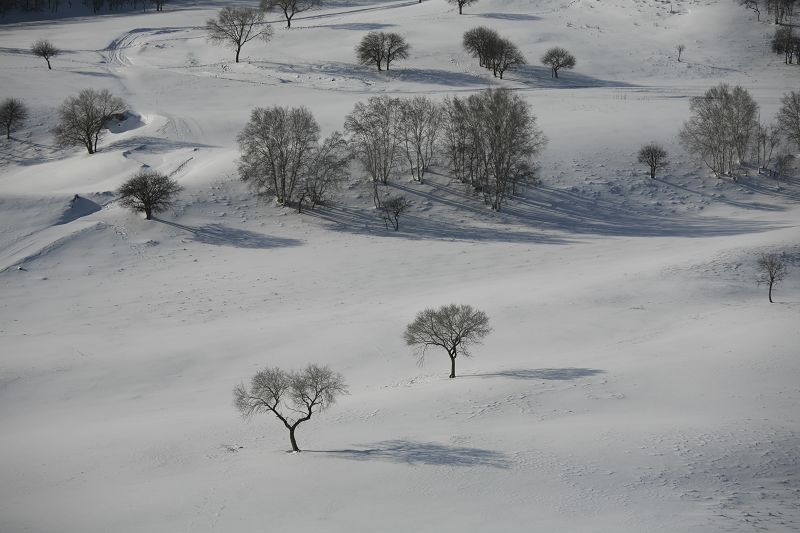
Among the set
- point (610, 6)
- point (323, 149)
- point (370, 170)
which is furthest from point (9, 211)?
point (610, 6)

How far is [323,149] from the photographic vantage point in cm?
5775

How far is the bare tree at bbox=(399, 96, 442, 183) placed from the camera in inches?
2405

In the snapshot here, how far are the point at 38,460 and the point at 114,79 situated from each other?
75348 millimetres

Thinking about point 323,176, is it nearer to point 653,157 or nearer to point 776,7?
point 653,157

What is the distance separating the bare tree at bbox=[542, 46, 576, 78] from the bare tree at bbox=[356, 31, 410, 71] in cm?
1897

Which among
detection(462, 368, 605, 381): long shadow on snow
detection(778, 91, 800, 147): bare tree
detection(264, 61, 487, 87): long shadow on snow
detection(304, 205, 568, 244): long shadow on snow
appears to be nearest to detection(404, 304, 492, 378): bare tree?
detection(462, 368, 605, 381): long shadow on snow

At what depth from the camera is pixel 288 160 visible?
57.2 meters

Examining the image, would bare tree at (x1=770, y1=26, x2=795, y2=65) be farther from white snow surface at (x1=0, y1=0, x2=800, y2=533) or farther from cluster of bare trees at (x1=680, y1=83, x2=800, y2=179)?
cluster of bare trees at (x1=680, y1=83, x2=800, y2=179)

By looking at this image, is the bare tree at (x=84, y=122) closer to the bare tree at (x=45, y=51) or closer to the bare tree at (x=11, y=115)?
the bare tree at (x=11, y=115)

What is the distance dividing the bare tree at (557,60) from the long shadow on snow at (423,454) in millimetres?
74936

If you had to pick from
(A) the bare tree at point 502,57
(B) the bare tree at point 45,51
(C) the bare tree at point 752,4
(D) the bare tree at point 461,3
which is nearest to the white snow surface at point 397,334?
(A) the bare tree at point 502,57

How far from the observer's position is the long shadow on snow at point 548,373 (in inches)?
1082

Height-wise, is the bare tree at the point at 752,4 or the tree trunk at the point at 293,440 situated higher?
the bare tree at the point at 752,4

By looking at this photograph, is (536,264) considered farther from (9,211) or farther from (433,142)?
(9,211)
